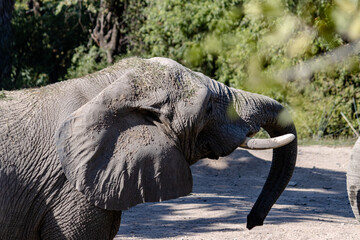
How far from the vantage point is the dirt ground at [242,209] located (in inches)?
263

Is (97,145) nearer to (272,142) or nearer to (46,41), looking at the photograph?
(272,142)

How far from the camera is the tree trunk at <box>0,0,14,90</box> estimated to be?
49.4 ft

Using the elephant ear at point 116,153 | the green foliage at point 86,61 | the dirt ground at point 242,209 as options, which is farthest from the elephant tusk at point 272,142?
the green foliage at point 86,61

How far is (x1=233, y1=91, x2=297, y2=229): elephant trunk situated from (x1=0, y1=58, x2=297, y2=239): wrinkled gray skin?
1.16ft

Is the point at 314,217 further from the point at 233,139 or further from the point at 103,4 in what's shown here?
the point at 103,4

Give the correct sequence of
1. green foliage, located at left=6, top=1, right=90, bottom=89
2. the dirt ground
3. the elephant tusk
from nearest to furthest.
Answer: the elephant tusk
the dirt ground
green foliage, located at left=6, top=1, right=90, bottom=89

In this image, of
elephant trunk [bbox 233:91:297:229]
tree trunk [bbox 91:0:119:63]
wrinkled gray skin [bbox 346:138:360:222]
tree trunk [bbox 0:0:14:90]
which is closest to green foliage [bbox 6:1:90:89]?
tree trunk [bbox 91:0:119:63]

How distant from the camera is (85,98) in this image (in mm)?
3867

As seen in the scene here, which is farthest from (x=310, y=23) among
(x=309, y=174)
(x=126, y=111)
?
(x=309, y=174)

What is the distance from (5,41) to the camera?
15.7 metres

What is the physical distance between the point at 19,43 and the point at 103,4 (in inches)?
128

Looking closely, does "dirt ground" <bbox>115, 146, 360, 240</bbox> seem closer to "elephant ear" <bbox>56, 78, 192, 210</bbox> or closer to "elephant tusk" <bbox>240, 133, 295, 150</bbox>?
"elephant tusk" <bbox>240, 133, 295, 150</bbox>

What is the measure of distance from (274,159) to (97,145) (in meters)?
1.67

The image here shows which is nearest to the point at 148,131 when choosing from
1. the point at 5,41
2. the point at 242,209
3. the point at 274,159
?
the point at 274,159
